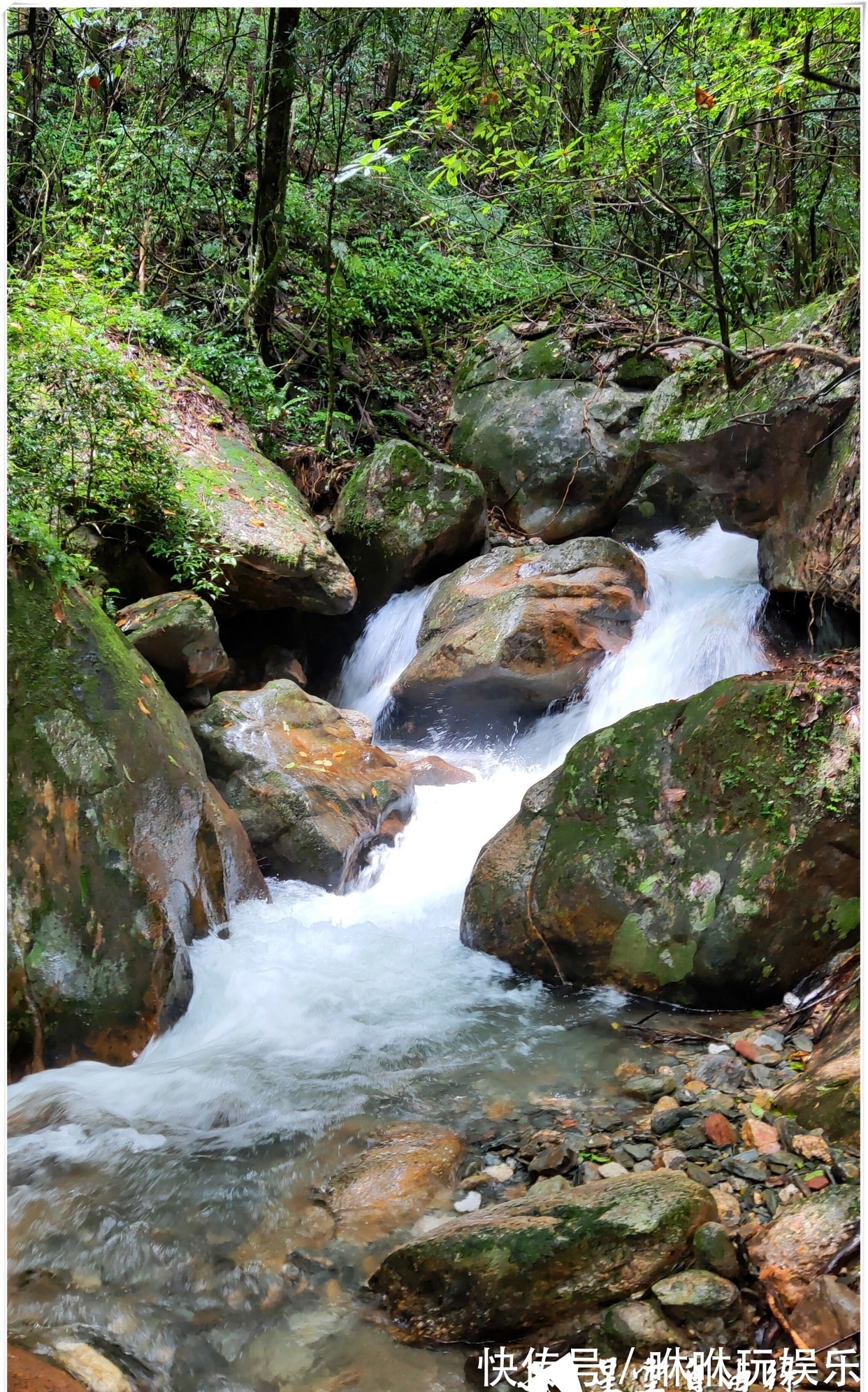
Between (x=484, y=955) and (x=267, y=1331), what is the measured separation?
2378 millimetres

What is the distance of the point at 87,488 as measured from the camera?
4.46 m

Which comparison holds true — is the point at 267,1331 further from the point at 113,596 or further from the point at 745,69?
the point at 745,69

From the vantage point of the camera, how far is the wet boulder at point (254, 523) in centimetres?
682

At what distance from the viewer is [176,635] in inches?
219

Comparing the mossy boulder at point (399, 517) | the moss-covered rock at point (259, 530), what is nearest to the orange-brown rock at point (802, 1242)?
the moss-covered rock at point (259, 530)

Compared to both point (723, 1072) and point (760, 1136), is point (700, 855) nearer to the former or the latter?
point (723, 1072)

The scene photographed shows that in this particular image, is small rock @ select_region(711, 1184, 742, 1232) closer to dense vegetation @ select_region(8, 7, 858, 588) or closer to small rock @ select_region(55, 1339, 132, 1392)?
small rock @ select_region(55, 1339, 132, 1392)

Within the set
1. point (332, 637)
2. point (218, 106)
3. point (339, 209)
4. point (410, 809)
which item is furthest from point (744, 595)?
point (218, 106)

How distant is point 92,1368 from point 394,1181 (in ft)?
3.45

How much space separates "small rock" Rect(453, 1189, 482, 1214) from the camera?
2.68 metres

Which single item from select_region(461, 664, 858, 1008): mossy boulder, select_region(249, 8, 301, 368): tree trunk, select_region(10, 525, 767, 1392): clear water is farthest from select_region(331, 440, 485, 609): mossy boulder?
select_region(461, 664, 858, 1008): mossy boulder

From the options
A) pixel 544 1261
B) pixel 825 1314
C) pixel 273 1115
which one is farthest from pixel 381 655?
pixel 825 1314

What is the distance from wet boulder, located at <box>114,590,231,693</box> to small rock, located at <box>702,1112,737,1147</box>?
162 inches

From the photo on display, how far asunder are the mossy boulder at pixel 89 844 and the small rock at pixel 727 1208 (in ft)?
7.39
